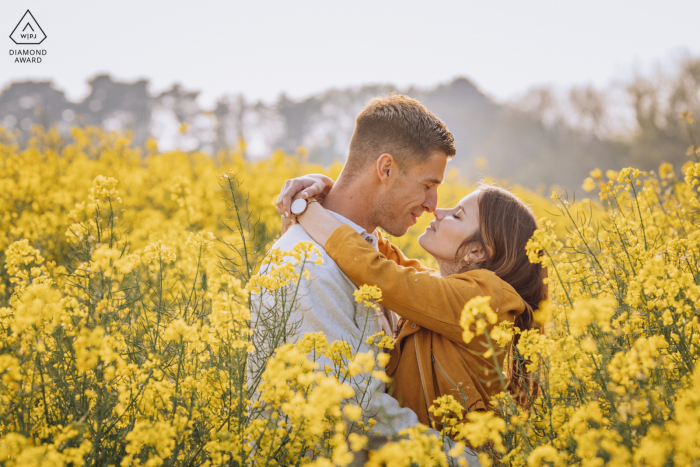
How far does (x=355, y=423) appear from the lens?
1.92m

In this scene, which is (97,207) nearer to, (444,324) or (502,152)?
(444,324)

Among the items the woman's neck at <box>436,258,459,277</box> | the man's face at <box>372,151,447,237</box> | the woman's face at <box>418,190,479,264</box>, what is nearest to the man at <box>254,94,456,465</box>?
the man's face at <box>372,151,447,237</box>

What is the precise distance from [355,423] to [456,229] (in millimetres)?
1235

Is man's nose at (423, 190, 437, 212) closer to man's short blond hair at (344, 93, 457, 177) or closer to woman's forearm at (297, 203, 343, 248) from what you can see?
man's short blond hair at (344, 93, 457, 177)

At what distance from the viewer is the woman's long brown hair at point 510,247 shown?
255 cm

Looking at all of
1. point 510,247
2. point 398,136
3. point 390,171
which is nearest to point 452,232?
point 510,247

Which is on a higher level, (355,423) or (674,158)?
(674,158)

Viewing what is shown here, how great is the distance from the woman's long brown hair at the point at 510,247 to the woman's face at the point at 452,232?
1.2 inches

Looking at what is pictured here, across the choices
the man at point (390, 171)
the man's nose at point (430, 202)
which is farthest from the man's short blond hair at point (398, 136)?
the man's nose at point (430, 202)

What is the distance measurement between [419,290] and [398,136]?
101 cm

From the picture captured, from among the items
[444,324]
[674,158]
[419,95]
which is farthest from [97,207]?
[419,95]

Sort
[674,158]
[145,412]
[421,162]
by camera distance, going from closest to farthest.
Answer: [145,412] < [421,162] < [674,158]

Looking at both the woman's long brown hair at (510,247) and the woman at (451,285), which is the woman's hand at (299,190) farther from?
the woman's long brown hair at (510,247)

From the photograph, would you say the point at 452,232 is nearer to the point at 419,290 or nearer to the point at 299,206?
the point at 419,290
